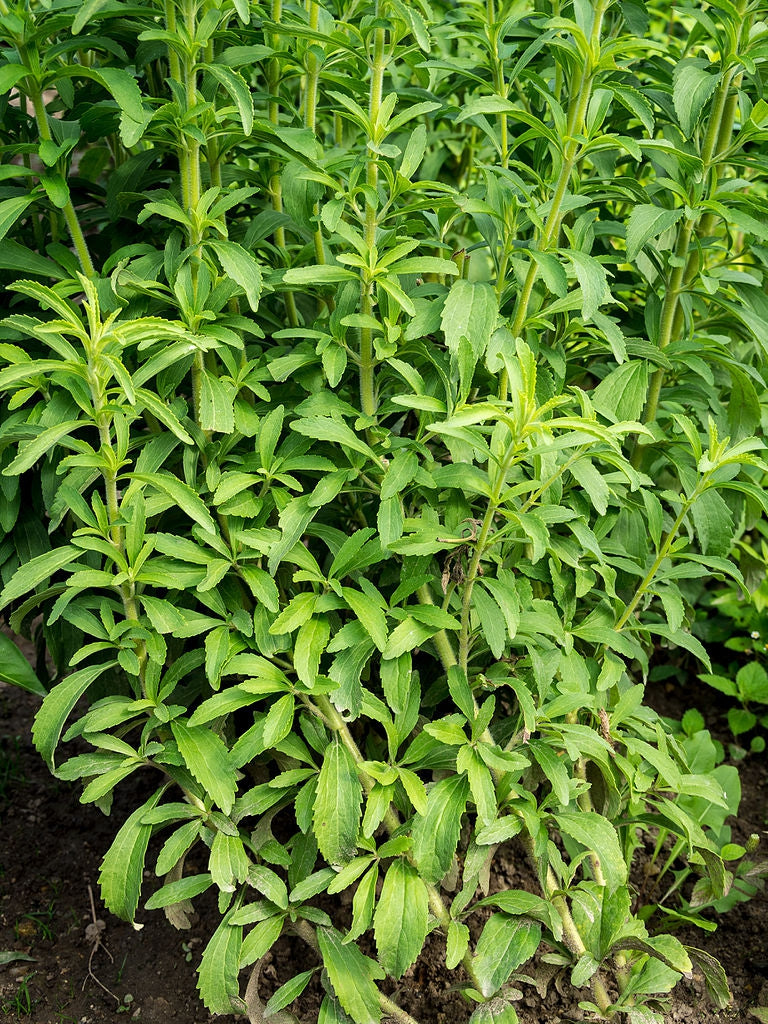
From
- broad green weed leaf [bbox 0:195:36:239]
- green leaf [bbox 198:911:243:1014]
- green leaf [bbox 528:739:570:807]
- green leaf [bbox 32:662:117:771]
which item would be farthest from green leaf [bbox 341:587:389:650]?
broad green weed leaf [bbox 0:195:36:239]

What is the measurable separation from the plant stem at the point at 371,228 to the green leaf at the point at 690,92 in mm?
638

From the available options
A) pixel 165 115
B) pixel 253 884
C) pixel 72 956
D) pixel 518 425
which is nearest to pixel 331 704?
pixel 253 884

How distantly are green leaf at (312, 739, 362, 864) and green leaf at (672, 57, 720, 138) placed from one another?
1548 millimetres

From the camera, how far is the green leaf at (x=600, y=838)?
195cm

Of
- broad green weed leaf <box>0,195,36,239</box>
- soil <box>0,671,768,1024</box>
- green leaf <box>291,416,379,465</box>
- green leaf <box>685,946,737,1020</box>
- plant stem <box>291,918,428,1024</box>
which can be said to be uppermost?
broad green weed leaf <box>0,195,36,239</box>

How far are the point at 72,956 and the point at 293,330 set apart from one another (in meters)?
1.78

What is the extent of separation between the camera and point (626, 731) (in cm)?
241

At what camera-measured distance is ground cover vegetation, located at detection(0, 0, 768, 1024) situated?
179 cm

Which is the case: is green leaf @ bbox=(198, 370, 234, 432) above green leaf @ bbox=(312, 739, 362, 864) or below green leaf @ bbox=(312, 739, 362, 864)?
above

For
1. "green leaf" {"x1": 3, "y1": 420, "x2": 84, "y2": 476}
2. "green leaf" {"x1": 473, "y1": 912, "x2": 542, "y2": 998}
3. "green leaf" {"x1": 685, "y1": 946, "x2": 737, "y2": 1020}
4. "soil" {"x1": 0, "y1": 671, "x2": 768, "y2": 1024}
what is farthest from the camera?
"soil" {"x1": 0, "y1": 671, "x2": 768, "y2": 1024}

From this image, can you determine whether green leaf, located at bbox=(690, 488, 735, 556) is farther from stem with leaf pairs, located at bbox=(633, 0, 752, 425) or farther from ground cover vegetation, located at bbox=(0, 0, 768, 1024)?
stem with leaf pairs, located at bbox=(633, 0, 752, 425)

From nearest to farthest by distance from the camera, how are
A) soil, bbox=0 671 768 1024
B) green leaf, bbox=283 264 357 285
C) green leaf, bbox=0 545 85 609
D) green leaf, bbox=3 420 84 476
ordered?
green leaf, bbox=3 420 84 476, green leaf, bbox=0 545 85 609, green leaf, bbox=283 264 357 285, soil, bbox=0 671 768 1024

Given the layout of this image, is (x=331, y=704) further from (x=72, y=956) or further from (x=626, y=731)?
(x=72, y=956)

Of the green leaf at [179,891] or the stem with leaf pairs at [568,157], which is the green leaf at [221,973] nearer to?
the green leaf at [179,891]
